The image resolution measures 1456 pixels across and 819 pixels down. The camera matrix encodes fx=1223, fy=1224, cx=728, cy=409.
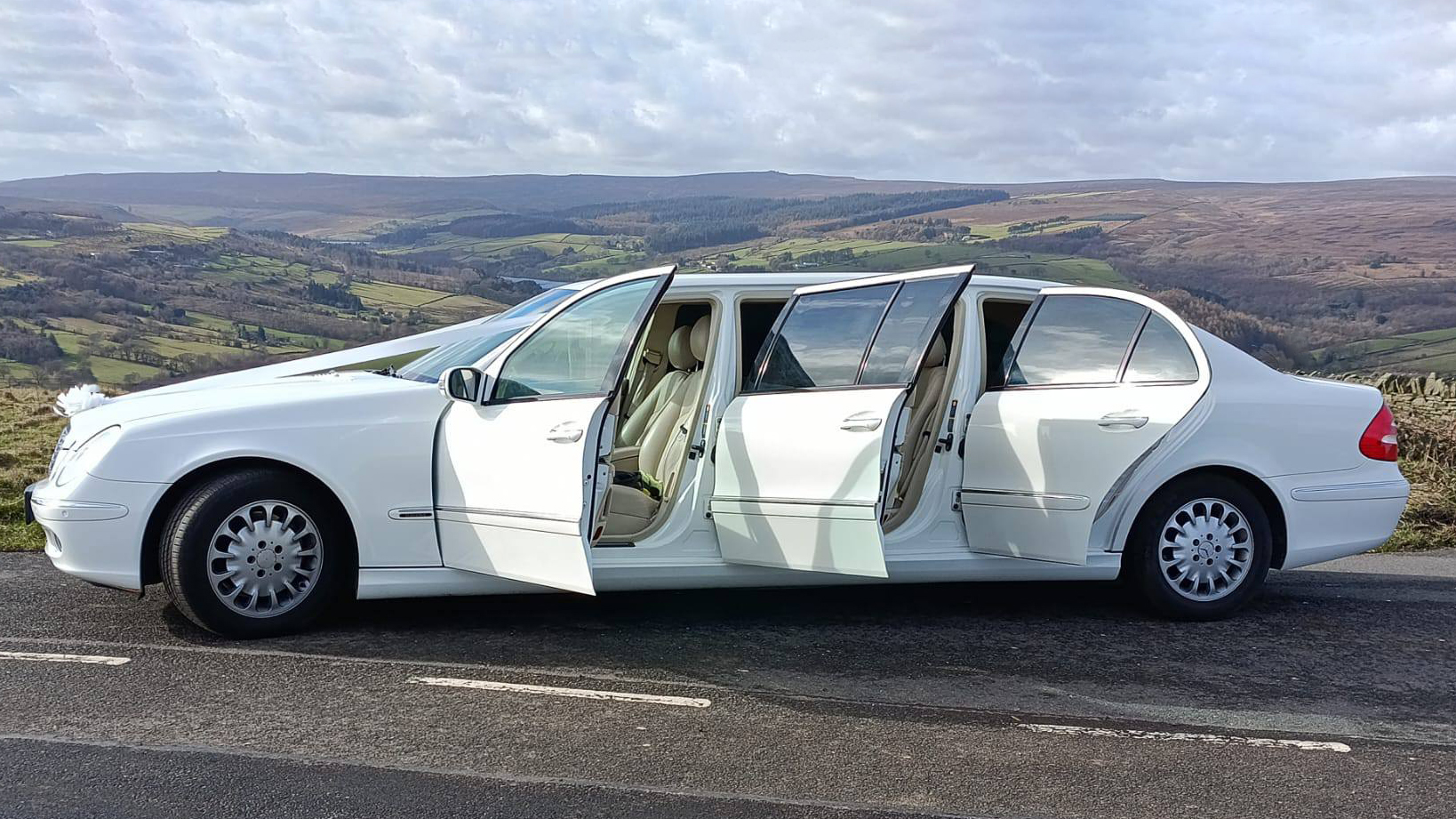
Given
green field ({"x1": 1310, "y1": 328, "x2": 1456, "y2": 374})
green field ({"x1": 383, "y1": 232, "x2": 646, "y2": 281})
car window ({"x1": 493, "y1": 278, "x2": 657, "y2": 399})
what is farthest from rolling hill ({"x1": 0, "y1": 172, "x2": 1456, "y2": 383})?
car window ({"x1": 493, "y1": 278, "x2": 657, "y2": 399})

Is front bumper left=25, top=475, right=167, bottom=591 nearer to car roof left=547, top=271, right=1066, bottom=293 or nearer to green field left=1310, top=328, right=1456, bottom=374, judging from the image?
car roof left=547, top=271, right=1066, bottom=293

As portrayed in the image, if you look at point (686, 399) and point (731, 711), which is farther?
point (686, 399)

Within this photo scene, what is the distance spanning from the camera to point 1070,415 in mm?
5918

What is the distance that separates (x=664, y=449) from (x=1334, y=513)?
346 centimetres

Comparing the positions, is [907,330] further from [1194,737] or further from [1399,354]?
[1399,354]

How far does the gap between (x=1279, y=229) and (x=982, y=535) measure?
54.3 m

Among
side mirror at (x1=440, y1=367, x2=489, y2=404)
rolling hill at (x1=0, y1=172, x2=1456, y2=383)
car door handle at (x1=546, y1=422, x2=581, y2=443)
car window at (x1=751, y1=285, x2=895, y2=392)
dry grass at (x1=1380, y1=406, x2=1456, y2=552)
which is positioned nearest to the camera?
car door handle at (x1=546, y1=422, x2=581, y2=443)

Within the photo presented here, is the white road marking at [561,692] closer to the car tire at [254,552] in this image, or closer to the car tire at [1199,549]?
the car tire at [254,552]

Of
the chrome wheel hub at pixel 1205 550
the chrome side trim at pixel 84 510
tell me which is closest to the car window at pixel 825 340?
the chrome wheel hub at pixel 1205 550

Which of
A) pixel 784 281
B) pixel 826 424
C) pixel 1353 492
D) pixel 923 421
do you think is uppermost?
pixel 784 281

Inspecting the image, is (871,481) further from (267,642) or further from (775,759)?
(267,642)

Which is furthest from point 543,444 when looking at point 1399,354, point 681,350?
point 1399,354

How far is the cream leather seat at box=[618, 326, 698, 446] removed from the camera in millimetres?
6453

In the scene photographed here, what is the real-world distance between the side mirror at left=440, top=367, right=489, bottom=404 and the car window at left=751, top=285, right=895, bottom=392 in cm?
127
